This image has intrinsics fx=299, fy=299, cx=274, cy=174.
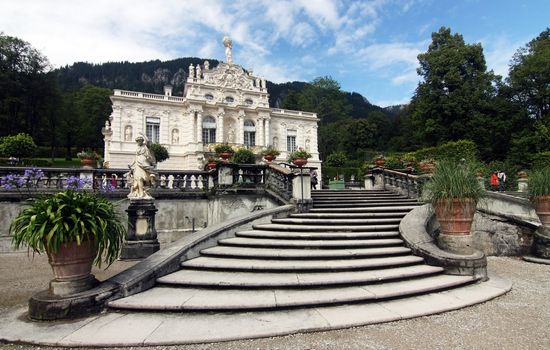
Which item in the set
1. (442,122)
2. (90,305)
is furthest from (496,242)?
(442,122)

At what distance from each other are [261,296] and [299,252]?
1.49 metres

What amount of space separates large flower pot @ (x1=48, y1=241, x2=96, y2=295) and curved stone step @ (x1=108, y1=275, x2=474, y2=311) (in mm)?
492

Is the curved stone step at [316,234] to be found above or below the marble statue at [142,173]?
below

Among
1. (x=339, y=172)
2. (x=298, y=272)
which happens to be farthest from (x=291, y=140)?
(x=298, y=272)

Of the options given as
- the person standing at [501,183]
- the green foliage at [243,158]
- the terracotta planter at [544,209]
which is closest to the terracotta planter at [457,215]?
the terracotta planter at [544,209]

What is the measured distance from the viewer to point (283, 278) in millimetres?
4418

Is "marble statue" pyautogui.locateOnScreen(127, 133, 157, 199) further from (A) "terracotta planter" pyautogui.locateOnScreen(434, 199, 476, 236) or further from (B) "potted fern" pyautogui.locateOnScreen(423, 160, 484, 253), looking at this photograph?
(A) "terracotta planter" pyautogui.locateOnScreen(434, 199, 476, 236)

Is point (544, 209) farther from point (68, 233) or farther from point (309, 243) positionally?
point (68, 233)

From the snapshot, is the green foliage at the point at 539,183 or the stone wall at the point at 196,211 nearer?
the green foliage at the point at 539,183

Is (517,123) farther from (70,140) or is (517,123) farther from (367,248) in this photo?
(70,140)

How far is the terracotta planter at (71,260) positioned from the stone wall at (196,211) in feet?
18.8

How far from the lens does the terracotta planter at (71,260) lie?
355 cm

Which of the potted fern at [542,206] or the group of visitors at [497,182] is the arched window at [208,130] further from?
the potted fern at [542,206]

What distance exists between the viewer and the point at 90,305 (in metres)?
3.64
